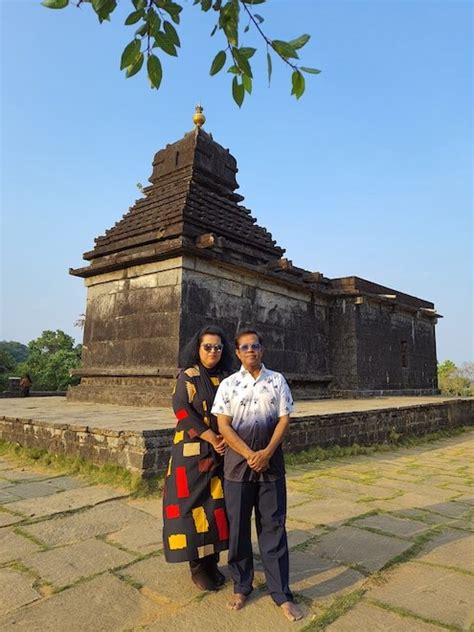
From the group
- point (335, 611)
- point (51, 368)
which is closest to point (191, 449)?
point (335, 611)

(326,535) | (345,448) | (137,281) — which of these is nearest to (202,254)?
(137,281)

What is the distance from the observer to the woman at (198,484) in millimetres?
2359

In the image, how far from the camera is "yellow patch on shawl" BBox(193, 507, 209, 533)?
238 cm

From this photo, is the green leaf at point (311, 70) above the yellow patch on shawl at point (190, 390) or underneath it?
above

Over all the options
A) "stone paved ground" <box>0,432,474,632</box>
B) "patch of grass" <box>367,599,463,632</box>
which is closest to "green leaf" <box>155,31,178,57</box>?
"stone paved ground" <box>0,432,474,632</box>

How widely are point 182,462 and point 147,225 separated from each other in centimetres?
753

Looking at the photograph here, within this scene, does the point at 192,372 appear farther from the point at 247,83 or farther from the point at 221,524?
the point at 247,83

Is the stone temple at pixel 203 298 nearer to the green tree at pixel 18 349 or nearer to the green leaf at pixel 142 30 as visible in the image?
the green leaf at pixel 142 30

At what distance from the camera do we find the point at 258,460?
7.33 feet

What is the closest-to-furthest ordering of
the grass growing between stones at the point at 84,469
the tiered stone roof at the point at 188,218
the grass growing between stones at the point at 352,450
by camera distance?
1. the grass growing between stones at the point at 84,469
2. the grass growing between stones at the point at 352,450
3. the tiered stone roof at the point at 188,218

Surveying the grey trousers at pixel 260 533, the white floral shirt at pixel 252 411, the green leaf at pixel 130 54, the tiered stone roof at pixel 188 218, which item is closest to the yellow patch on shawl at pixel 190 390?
the white floral shirt at pixel 252 411

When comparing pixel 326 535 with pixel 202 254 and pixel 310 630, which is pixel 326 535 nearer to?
pixel 310 630

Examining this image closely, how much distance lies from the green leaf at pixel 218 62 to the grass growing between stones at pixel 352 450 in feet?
15.2

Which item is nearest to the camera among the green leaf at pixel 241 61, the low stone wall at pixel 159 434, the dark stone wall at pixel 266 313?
the green leaf at pixel 241 61
